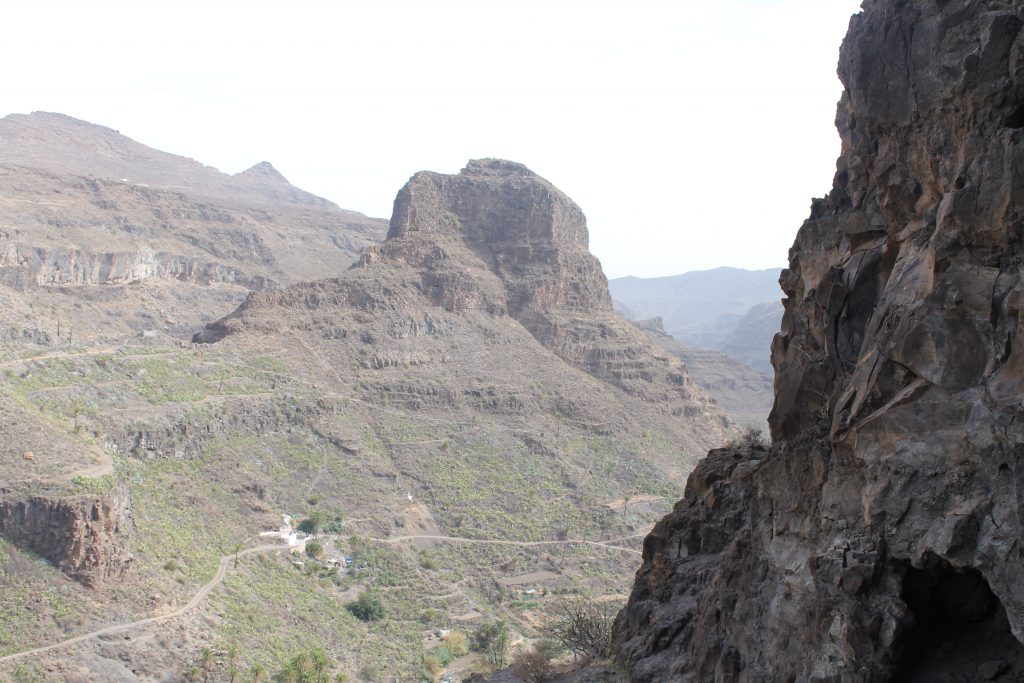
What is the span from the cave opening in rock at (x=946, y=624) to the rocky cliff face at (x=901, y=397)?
3 cm

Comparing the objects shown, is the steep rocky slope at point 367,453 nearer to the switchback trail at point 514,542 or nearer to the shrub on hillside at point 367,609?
the switchback trail at point 514,542

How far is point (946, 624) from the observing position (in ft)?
47.3

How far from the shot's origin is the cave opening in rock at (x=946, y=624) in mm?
13797

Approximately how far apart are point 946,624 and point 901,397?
11.2ft

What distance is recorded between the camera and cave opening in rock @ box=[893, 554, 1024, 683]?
45.3 ft

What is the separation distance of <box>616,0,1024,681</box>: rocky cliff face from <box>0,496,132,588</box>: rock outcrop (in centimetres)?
3129

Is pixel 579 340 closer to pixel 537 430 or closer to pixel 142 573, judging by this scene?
pixel 537 430

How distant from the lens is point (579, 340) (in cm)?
9544

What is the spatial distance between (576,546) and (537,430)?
49.5ft

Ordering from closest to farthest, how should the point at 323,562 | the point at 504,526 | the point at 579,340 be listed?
1. the point at 323,562
2. the point at 504,526
3. the point at 579,340

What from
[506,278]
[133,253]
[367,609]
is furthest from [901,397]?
[133,253]

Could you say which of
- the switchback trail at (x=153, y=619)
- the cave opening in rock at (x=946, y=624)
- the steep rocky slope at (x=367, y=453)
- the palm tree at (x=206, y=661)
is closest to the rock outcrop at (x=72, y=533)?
the steep rocky slope at (x=367, y=453)

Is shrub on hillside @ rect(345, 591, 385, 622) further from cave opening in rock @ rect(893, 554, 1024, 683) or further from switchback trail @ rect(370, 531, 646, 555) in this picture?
cave opening in rock @ rect(893, 554, 1024, 683)

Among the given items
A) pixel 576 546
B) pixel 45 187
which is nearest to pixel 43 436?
pixel 576 546
